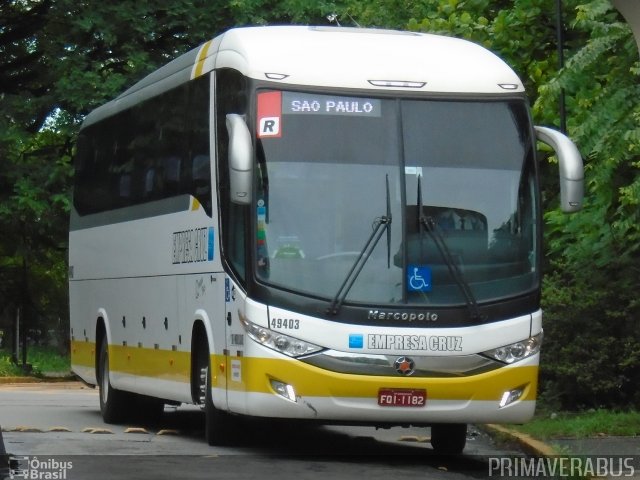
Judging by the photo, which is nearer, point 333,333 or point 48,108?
point 333,333

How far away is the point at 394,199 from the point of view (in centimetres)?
1352

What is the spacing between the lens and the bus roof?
13.9 metres

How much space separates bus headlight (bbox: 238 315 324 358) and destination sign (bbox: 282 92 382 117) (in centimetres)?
187

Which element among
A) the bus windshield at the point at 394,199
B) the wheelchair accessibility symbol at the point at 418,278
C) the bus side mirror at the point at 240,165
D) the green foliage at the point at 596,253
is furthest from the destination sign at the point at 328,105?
the green foliage at the point at 596,253

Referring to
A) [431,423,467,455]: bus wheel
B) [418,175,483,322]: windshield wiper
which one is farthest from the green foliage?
[418,175,483,322]: windshield wiper

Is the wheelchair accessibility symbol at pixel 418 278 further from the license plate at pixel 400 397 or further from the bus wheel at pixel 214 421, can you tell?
the bus wheel at pixel 214 421

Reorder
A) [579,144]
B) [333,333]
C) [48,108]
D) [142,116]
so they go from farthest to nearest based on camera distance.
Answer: [48,108], [142,116], [579,144], [333,333]

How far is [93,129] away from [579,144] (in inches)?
297

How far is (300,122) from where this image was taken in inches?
540

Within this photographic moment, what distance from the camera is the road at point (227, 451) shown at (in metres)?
12.5

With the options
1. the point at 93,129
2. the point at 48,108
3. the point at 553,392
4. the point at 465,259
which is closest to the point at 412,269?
the point at 465,259

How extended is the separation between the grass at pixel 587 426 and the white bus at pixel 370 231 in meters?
1.27

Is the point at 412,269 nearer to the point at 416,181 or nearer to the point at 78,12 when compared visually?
the point at 416,181

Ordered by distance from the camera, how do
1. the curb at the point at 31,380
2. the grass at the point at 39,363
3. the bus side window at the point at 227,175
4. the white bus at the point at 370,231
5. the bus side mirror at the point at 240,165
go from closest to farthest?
the bus side mirror at the point at 240,165
the white bus at the point at 370,231
the bus side window at the point at 227,175
the curb at the point at 31,380
the grass at the point at 39,363
